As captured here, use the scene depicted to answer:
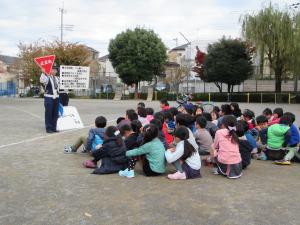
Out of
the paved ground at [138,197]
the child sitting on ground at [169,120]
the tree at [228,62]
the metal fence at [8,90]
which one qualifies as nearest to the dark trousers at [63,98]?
the child sitting on ground at [169,120]

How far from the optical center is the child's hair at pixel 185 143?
6.25m

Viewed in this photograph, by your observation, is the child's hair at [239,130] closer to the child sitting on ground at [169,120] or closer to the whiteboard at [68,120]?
the child sitting on ground at [169,120]

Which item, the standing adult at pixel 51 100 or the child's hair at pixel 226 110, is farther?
the standing adult at pixel 51 100

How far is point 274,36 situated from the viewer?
3322 cm

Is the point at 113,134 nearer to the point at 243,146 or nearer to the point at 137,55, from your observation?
the point at 243,146

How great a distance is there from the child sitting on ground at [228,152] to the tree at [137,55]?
112ft

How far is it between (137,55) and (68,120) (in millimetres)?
29259

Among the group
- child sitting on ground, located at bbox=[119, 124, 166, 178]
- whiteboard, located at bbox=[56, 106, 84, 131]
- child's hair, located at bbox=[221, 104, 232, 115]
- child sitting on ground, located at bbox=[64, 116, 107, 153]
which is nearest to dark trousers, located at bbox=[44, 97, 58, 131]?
whiteboard, located at bbox=[56, 106, 84, 131]

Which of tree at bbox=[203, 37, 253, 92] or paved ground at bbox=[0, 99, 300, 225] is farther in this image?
tree at bbox=[203, 37, 253, 92]

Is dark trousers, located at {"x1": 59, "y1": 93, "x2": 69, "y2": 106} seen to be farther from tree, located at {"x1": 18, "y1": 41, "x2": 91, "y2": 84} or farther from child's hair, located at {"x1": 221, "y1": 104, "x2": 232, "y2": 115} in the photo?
tree, located at {"x1": 18, "y1": 41, "x2": 91, "y2": 84}

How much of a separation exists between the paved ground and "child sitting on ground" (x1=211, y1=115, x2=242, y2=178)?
6.7 inches

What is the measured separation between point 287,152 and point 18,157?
4751 mm

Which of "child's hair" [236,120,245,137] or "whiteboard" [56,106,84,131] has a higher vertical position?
"child's hair" [236,120,245,137]

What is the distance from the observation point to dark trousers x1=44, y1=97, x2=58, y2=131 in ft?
Answer: 37.1
